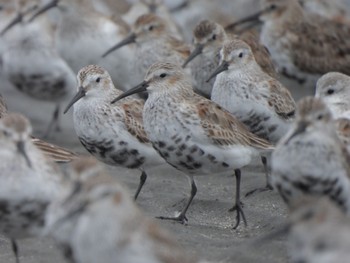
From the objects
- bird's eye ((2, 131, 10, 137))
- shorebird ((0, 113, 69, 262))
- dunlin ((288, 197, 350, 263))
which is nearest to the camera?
dunlin ((288, 197, 350, 263))

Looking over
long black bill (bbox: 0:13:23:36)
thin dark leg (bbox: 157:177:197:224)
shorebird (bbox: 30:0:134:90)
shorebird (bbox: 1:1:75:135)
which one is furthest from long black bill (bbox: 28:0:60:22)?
thin dark leg (bbox: 157:177:197:224)

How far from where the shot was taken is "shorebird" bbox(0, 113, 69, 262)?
22.2 ft

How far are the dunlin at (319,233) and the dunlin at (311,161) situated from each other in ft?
3.97

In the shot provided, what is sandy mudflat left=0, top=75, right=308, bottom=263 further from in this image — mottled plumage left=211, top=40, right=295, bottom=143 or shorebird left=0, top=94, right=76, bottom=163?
shorebird left=0, top=94, right=76, bottom=163

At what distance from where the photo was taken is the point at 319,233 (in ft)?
17.5

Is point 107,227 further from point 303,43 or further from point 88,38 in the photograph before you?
point 88,38

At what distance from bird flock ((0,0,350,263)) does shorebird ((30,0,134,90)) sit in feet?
0.05

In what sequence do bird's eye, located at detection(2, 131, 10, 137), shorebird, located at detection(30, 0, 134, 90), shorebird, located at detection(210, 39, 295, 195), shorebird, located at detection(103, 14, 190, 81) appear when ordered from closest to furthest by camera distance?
bird's eye, located at detection(2, 131, 10, 137)
shorebird, located at detection(210, 39, 295, 195)
shorebird, located at detection(103, 14, 190, 81)
shorebird, located at detection(30, 0, 134, 90)

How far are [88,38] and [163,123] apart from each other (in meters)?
5.11

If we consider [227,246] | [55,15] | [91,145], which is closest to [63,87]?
[91,145]

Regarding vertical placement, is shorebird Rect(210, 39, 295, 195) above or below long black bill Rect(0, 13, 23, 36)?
above

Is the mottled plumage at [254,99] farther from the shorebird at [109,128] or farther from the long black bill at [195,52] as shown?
the long black bill at [195,52]

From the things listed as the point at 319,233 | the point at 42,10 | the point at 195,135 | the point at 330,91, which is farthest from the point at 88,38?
the point at 319,233

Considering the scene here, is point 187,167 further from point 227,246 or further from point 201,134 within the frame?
point 227,246
